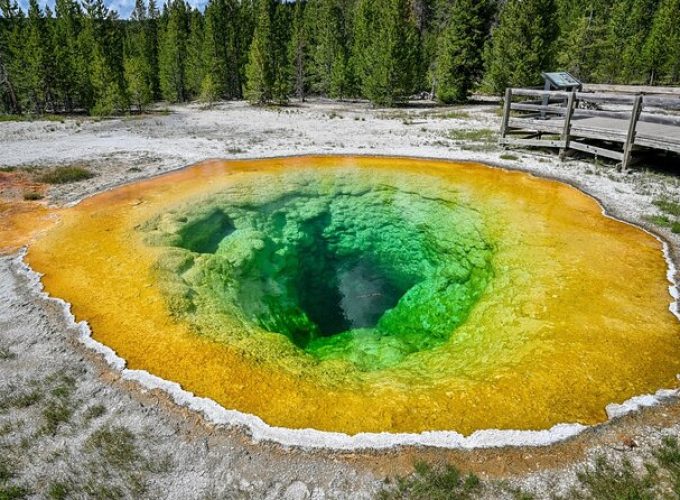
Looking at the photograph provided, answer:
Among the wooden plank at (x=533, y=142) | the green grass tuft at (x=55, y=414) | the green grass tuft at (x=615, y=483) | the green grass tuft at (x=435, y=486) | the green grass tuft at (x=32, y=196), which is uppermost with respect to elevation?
the wooden plank at (x=533, y=142)

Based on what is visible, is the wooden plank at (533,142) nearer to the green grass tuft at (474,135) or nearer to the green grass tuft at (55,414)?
the green grass tuft at (474,135)

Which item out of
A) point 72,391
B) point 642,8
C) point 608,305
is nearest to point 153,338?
point 72,391

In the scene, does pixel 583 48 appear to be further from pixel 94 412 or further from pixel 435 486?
pixel 94 412

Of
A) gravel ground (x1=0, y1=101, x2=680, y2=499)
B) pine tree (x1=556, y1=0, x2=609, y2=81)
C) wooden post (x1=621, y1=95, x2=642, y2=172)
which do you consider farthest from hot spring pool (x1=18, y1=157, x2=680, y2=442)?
pine tree (x1=556, y1=0, x2=609, y2=81)

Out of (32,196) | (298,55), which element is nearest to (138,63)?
(298,55)

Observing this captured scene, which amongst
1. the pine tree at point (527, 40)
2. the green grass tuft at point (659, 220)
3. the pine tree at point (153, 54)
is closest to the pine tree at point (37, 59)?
the pine tree at point (153, 54)

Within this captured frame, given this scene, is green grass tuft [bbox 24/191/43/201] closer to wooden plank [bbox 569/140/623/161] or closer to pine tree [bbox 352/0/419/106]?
wooden plank [bbox 569/140/623/161]
